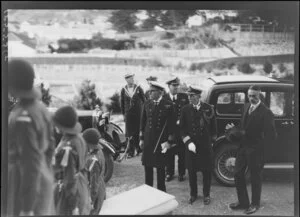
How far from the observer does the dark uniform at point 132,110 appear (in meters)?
5.49

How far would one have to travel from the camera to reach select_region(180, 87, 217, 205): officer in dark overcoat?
5.52 m

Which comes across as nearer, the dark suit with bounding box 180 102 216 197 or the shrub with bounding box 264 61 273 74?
the shrub with bounding box 264 61 273 74

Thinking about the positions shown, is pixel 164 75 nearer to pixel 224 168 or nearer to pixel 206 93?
pixel 206 93

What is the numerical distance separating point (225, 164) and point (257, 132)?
1.88 ft

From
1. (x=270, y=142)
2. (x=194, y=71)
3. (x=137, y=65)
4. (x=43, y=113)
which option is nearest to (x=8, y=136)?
(x=43, y=113)

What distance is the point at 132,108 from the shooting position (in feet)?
18.3

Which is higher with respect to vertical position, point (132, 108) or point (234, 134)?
point (132, 108)

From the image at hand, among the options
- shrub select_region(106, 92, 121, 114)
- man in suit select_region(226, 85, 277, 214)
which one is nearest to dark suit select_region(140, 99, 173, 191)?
shrub select_region(106, 92, 121, 114)

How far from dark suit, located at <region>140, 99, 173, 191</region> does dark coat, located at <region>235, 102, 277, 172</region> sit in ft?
2.83

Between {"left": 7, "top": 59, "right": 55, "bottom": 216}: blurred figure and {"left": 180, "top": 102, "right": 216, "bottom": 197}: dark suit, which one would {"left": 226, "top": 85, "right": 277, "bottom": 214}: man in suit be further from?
{"left": 7, "top": 59, "right": 55, "bottom": 216}: blurred figure

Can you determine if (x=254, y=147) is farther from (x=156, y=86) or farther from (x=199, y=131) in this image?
(x=156, y=86)

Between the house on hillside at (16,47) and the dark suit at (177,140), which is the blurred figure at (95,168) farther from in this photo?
the house on hillside at (16,47)

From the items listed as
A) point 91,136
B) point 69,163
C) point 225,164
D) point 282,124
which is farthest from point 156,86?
point 282,124

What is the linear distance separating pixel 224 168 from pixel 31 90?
2.44m
